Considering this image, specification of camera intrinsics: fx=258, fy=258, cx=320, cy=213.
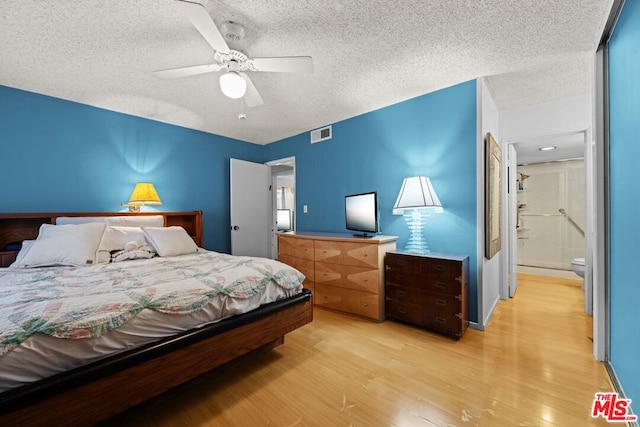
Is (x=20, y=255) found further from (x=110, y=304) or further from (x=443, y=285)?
(x=443, y=285)

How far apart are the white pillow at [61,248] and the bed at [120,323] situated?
1cm

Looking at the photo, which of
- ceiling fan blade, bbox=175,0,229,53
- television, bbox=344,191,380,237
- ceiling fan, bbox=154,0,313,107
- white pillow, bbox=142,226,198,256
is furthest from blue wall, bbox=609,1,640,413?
white pillow, bbox=142,226,198,256

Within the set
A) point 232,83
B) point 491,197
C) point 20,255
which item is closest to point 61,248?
point 20,255

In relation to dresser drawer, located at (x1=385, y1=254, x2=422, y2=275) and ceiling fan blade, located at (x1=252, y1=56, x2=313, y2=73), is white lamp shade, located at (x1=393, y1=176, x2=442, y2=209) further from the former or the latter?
ceiling fan blade, located at (x1=252, y1=56, x2=313, y2=73)

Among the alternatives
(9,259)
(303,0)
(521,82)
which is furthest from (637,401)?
(9,259)

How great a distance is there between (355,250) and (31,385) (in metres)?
2.38

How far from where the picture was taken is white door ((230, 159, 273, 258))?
4.30 metres

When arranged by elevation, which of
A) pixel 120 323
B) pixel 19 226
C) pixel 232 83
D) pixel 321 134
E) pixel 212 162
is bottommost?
pixel 120 323

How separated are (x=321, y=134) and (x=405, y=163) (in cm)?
146

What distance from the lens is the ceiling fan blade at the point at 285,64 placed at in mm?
1815

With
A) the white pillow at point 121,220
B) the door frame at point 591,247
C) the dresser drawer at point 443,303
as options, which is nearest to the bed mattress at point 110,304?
the white pillow at point 121,220

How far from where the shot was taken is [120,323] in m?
1.22

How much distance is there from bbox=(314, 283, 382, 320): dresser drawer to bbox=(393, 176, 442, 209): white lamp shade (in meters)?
1.01

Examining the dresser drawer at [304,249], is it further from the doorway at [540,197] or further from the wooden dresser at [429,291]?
the doorway at [540,197]
